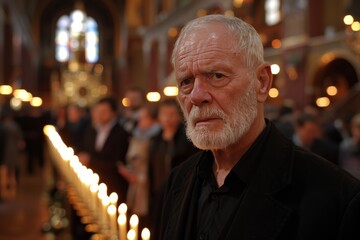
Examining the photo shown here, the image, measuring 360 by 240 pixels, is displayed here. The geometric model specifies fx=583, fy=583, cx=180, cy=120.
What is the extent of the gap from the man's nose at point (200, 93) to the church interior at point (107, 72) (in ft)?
1.77

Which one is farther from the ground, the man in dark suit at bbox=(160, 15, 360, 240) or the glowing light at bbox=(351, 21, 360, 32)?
the glowing light at bbox=(351, 21, 360, 32)

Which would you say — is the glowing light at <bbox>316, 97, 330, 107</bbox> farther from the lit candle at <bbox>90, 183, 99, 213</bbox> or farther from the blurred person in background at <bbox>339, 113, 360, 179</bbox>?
the lit candle at <bbox>90, 183, 99, 213</bbox>

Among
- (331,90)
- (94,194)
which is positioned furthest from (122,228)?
(331,90)

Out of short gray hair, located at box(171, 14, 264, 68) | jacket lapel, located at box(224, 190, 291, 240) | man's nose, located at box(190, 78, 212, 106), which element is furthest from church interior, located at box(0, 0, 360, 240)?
short gray hair, located at box(171, 14, 264, 68)

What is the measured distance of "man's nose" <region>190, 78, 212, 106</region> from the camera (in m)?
2.08

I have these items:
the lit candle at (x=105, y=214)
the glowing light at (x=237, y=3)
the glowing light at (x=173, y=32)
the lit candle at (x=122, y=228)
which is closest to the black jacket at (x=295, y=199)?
the lit candle at (x=122, y=228)

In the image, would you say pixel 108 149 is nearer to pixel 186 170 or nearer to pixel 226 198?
pixel 186 170

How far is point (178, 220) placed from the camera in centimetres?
223

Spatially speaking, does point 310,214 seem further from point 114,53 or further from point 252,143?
point 114,53

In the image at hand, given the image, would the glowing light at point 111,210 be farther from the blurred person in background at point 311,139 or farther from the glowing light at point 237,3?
the glowing light at point 237,3

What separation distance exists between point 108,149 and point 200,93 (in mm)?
4792

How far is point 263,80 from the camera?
2193 millimetres

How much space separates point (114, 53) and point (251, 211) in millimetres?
45681

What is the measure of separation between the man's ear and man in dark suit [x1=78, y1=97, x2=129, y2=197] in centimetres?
456
